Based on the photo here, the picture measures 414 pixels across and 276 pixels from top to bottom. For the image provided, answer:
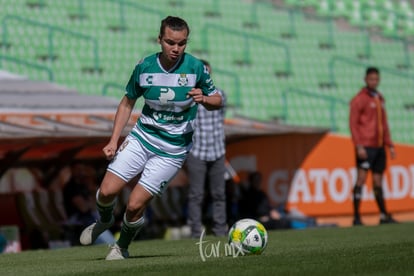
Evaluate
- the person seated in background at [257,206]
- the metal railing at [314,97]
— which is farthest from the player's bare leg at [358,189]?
the metal railing at [314,97]

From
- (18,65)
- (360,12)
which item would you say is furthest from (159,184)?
(360,12)

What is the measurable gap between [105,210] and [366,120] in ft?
25.7

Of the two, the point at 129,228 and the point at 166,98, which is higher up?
the point at 166,98

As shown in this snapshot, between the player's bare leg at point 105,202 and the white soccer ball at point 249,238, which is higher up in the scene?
the player's bare leg at point 105,202

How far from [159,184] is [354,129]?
749 cm

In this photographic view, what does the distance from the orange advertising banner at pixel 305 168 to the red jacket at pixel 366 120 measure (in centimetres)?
311

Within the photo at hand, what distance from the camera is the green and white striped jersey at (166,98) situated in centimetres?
909

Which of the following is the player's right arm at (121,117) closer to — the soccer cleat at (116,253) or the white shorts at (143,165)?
the white shorts at (143,165)

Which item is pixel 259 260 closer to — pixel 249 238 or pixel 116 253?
pixel 249 238

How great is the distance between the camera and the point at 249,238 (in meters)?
9.44

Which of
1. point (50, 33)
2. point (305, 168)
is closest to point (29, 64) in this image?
point (50, 33)

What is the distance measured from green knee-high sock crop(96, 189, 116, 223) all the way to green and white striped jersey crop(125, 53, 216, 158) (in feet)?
2.01

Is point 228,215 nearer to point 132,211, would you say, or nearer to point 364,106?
point 364,106

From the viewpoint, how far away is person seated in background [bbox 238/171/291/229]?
696 inches
